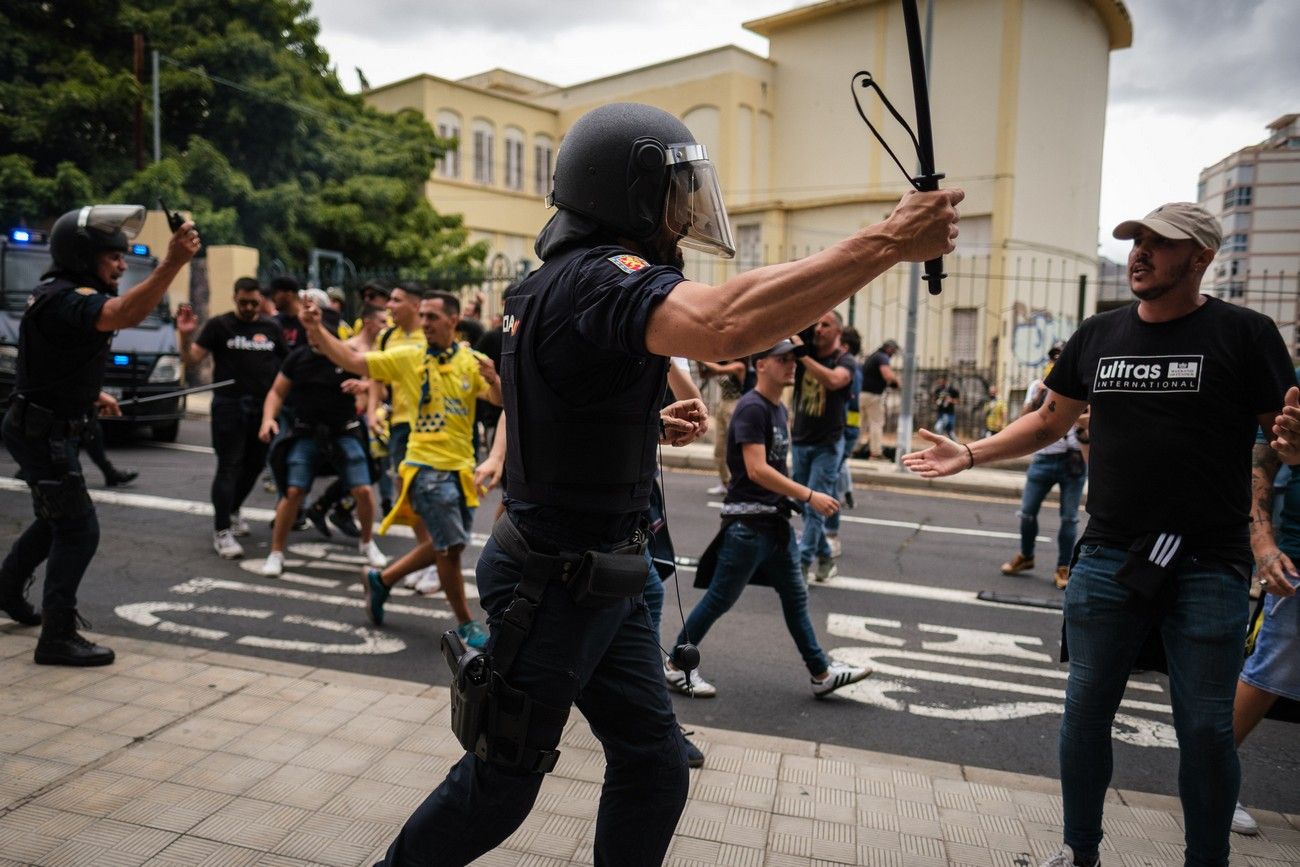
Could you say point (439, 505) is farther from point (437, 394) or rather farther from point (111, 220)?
point (111, 220)

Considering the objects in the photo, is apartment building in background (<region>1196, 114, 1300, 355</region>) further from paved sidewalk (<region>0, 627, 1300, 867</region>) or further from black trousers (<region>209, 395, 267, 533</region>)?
black trousers (<region>209, 395, 267, 533</region>)

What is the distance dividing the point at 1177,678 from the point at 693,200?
6.41 ft

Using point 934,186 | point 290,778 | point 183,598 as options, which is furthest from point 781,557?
point 183,598

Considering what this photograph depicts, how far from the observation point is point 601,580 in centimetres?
215

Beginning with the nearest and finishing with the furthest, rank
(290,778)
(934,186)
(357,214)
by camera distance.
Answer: (934,186) → (290,778) → (357,214)

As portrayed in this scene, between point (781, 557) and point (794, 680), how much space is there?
2.52 ft

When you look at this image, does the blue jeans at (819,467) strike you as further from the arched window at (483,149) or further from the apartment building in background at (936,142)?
the arched window at (483,149)

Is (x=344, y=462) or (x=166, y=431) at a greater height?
(x=344, y=462)

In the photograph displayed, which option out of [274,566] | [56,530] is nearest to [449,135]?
[274,566]

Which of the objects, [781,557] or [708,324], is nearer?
[708,324]

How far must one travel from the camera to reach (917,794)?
3.48 metres

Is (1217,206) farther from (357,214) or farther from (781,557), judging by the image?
(357,214)

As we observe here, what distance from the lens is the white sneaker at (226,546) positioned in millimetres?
7086

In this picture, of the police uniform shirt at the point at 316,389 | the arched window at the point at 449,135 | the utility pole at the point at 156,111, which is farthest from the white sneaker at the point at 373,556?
the arched window at the point at 449,135
